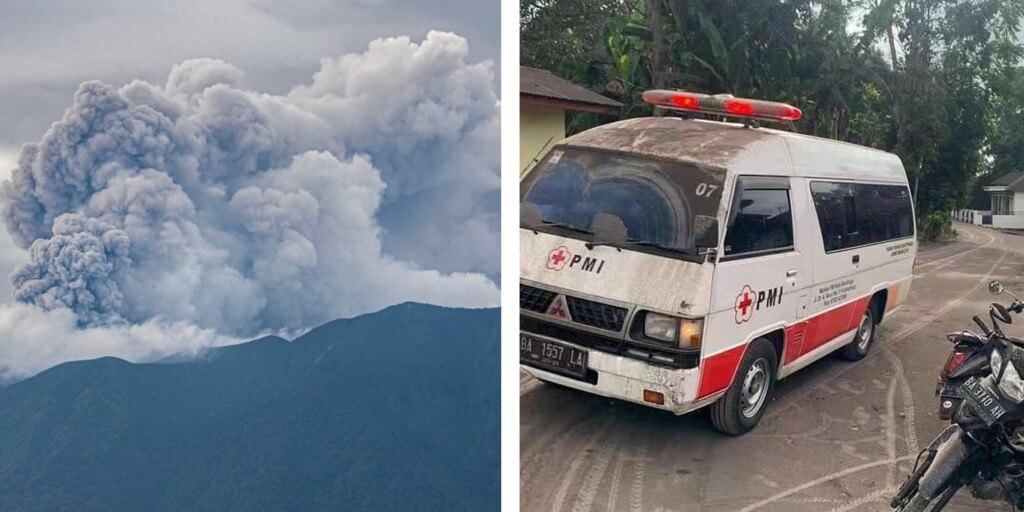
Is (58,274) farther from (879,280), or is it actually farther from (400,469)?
(879,280)

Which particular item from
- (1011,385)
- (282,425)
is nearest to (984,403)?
(1011,385)

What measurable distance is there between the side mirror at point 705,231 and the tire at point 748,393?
42 cm

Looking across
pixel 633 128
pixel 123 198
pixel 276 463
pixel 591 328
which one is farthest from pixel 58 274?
pixel 633 128

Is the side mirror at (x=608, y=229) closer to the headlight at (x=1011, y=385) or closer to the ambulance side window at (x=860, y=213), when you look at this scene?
the ambulance side window at (x=860, y=213)

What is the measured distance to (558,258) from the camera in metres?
2.17

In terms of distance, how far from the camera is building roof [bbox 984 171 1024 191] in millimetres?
2152

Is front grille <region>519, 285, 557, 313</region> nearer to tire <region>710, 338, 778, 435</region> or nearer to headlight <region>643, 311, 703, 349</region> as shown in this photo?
headlight <region>643, 311, 703, 349</region>

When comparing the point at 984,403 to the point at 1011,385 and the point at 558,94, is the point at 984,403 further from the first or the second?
the point at 558,94

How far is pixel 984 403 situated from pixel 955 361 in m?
0.19

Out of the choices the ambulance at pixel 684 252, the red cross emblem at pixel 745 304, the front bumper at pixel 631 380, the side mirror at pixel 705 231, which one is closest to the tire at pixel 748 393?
the ambulance at pixel 684 252

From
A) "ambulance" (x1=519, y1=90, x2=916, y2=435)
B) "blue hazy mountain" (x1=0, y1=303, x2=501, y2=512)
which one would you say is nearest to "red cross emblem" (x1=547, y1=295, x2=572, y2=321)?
"ambulance" (x1=519, y1=90, x2=916, y2=435)

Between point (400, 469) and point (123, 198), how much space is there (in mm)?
963

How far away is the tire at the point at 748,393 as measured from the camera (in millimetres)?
2391

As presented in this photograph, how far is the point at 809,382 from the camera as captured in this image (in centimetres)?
277
